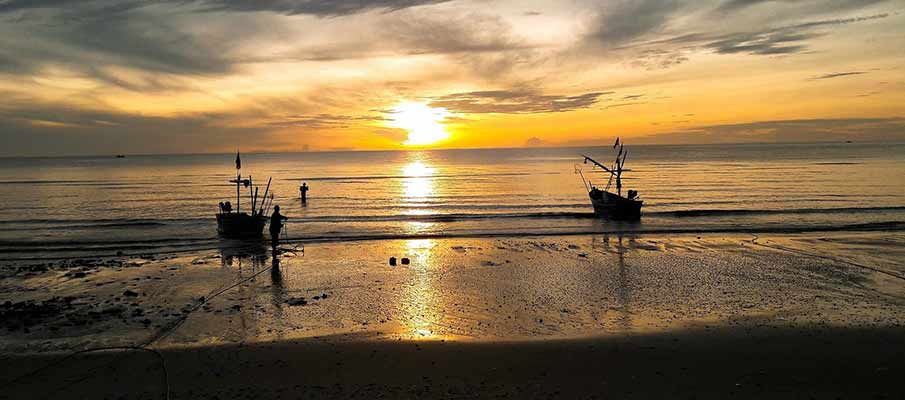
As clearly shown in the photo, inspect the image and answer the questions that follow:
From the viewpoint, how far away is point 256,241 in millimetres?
26078

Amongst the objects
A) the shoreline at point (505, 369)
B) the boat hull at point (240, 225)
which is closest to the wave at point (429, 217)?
the boat hull at point (240, 225)

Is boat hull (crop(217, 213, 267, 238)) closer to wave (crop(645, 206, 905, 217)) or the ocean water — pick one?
the ocean water

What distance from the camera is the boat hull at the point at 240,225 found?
87.6ft

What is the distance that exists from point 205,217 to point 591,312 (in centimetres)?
3130

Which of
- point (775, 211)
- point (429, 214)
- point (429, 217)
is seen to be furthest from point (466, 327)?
point (775, 211)

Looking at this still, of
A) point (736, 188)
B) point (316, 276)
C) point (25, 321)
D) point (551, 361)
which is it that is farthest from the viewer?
point (736, 188)

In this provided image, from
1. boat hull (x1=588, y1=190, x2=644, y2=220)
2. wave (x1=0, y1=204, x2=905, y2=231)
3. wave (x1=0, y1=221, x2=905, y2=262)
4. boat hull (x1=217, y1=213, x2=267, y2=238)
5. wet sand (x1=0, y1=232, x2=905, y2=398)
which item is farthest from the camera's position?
wave (x1=0, y1=204, x2=905, y2=231)

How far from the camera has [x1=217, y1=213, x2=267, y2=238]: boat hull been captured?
2669 centimetres

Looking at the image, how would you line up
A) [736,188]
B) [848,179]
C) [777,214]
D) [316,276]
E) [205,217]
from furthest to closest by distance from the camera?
1. [848,179]
2. [736,188]
3. [205,217]
4. [777,214]
5. [316,276]

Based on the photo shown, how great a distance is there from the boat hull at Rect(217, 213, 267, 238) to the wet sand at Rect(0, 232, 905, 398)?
19.2ft

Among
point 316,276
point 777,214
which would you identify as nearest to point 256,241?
point 316,276

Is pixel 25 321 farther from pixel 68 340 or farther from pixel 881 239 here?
pixel 881 239

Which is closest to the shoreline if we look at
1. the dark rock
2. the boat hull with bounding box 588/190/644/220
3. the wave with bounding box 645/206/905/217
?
the dark rock

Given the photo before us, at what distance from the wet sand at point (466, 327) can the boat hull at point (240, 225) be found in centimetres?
587
